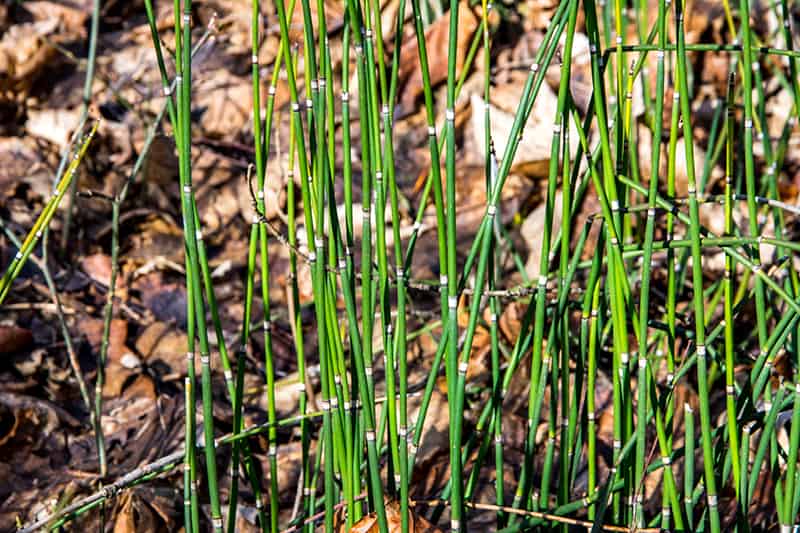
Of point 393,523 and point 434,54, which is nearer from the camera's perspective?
point 393,523

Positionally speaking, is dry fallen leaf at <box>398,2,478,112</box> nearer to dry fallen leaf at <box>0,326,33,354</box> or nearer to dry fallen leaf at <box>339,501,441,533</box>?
dry fallen leaf at <box>0,326,33,354</box>

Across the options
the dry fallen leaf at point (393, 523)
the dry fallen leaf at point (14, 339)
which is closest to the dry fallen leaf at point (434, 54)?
the dry fallen leaf at point (14, 339)

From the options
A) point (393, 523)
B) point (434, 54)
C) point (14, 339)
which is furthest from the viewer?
point (434, 54)

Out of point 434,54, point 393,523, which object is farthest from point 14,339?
point 434,54

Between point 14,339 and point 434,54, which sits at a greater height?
point 434,54

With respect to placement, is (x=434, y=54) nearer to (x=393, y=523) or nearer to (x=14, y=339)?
(x=14, y=339)

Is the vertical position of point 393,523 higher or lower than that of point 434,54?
lower

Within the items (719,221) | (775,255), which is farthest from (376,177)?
(719,221)

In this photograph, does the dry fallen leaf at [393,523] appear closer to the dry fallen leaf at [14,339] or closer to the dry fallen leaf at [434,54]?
the dry fallen leaf at [14,339]

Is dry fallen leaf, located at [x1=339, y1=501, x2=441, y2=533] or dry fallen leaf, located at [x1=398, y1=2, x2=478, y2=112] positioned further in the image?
dry fallen leaf, located at [x1=398, y1=2, x2=478, y2=112]

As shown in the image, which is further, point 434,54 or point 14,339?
point 434,54

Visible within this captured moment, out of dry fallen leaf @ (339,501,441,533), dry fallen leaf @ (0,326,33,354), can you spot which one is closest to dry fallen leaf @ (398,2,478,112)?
dry fallen leaf @ (0,326,33,354)

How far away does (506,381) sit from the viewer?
39.4 inches

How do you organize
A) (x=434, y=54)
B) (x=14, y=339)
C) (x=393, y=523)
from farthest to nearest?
(x=434, y=54), (x=14, y=339), (x=393, y=523)
